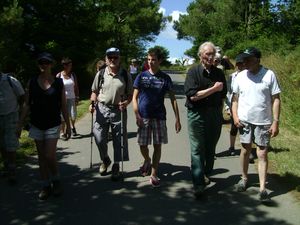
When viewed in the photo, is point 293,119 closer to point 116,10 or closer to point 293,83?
point 293,83

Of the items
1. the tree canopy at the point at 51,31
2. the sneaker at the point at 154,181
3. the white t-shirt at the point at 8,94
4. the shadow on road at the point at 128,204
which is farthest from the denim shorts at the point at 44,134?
the tree canopy at the point at 51,31

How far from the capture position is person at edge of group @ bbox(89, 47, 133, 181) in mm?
6469

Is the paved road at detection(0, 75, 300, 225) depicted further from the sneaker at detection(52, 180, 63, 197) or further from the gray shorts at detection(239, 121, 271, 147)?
the gray shorts at detection(239, 121, 271, 147)

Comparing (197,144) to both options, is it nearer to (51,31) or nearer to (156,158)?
(156,158)

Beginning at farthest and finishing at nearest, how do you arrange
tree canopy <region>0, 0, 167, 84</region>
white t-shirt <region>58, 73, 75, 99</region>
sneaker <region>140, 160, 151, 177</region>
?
tree canopy <region>0, 0, 167, 84</region>, white t-shirt <region>58, 73, 75, 99</region>, sneaker <region>140, 160, 151, 177</region>

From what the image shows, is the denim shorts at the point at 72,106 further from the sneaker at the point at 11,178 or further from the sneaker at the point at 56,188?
the sneaker at the point at 56,188

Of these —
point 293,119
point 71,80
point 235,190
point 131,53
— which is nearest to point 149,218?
point 235,190

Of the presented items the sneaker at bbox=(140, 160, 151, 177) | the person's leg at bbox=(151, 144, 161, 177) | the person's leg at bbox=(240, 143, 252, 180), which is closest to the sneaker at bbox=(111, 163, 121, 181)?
the sneaker at bbox=(140, 160, 151, 177)

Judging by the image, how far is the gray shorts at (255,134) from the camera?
18.4 ft

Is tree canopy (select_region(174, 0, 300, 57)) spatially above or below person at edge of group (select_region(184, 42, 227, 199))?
above

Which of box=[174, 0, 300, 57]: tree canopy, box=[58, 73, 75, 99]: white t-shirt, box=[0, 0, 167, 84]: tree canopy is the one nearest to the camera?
box=[58, 73, 75, 99]: white t-shirt

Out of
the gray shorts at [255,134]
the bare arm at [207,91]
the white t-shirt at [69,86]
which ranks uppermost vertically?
the white t-shirt at [69,86]

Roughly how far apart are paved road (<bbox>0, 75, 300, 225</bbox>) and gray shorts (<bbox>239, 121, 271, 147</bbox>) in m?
0.73

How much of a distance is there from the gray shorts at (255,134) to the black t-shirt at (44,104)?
7.92 feet
